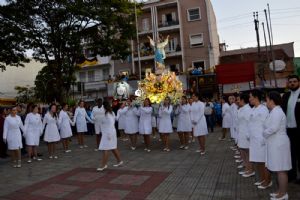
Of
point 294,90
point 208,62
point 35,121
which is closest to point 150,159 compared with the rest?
point 35,121

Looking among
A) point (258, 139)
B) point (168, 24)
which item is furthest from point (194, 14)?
point (258, 139)

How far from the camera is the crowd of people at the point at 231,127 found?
5.49 metres

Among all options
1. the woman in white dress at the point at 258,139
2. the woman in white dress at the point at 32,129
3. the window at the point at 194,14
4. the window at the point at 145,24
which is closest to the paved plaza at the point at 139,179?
the woman in white dress at the point at 258,139

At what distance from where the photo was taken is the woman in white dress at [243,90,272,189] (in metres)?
6.36

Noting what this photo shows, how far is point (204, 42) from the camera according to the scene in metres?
34.1

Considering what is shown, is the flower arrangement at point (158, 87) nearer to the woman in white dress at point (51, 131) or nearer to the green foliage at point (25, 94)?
the woman in white dress at point (51, 131)

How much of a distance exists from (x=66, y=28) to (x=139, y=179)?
1330cm

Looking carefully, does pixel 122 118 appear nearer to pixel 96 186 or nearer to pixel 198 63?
pixel 96 186

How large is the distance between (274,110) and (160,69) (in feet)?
42.0

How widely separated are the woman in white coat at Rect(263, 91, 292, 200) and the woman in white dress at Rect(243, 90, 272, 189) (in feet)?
2.63

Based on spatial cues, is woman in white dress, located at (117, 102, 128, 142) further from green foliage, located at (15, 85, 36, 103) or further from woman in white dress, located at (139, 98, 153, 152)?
green foliage, located at (15, 85, 36, 103)

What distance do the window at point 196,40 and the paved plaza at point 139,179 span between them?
80.3 ft

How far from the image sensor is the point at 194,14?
1371 inches

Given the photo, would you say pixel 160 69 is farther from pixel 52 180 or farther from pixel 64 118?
pixel 52 180
